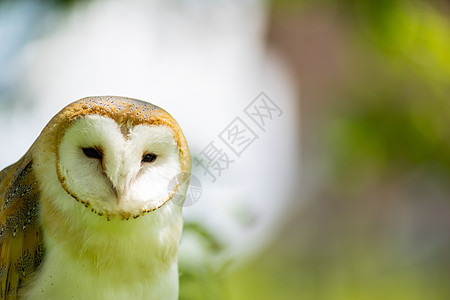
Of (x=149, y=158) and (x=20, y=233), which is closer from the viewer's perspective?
(x=149, y=158)

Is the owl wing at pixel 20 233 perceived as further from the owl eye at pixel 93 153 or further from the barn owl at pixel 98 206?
the owl eye at pixel 93 153

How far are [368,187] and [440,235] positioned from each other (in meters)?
0.45

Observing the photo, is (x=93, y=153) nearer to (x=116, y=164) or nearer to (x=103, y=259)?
(x=116, y=164)

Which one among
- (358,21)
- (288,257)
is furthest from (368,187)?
(358,21)

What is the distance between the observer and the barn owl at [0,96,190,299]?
34.9 inches

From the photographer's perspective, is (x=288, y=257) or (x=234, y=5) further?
(x=288, y=257)

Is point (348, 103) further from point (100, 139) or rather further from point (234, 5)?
point (100, 139)

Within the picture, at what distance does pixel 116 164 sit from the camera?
870 mm

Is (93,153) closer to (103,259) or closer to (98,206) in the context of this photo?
(98,206)

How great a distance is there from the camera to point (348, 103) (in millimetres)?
2271

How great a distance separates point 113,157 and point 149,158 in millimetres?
70

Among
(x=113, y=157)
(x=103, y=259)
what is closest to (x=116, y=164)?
(x=113, y=157)

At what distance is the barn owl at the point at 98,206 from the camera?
2.91 ft

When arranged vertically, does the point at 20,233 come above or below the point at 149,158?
below
